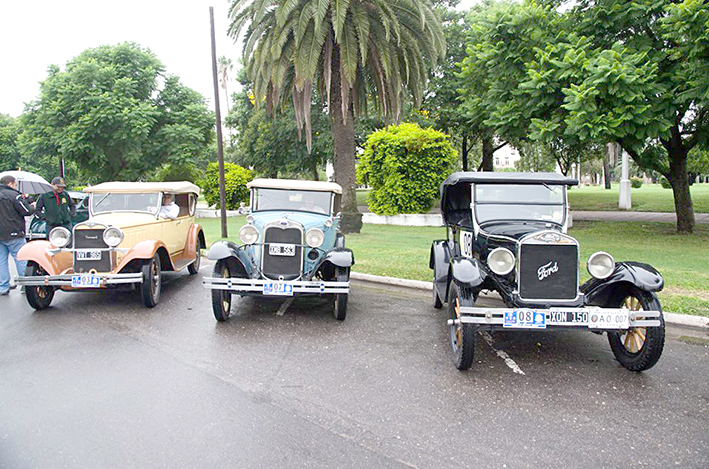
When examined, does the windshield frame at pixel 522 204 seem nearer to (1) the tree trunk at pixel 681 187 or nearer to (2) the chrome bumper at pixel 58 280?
(2) the chrome bumper at pixel 58 280

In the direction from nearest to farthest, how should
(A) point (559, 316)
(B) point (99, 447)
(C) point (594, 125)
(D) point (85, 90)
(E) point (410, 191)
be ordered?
(B) point (99, 447) < (A) point (559, 316) < (C) point (594, 125) < (E) point (410, 191) < (D) point (85, 90)

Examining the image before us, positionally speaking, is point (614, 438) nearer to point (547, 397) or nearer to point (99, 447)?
point (547, 397)

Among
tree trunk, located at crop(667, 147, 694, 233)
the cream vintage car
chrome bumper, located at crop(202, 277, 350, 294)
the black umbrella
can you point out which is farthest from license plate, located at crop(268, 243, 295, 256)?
tree trunk, located at crop(667, 147, 694, 233)

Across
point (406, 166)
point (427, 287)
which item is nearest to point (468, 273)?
point (427, 287)

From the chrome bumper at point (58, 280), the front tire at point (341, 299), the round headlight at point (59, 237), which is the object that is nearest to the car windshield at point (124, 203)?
the round headlight at point (59, 237)

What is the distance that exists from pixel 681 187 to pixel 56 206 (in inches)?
653

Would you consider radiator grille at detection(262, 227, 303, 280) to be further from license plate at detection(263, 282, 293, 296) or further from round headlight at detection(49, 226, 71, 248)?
round headlight at detection(49, 226, 71, 248)

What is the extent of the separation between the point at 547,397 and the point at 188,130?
21873 millimetres

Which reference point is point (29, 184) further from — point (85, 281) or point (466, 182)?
point (466, 182)

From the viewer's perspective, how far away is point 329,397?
12.9ft

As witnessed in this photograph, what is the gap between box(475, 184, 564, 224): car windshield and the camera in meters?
5.84

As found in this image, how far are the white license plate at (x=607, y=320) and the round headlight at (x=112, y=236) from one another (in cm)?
620

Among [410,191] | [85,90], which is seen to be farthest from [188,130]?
[410,191]

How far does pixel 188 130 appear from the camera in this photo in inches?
881
